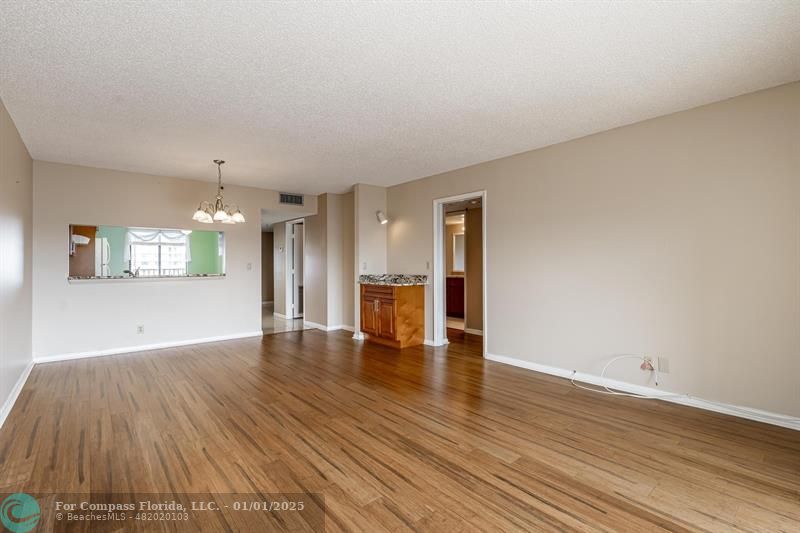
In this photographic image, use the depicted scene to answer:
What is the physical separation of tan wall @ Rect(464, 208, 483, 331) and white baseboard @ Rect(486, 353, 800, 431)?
204 cm

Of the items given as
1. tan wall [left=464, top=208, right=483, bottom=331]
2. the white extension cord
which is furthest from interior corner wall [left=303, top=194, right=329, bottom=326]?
the white extension cord

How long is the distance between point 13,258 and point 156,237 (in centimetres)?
219

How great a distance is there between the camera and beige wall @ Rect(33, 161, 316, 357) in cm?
480

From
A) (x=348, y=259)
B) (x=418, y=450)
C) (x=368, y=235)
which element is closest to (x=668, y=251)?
(x=418, y=450)

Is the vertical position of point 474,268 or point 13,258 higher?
point 13,258

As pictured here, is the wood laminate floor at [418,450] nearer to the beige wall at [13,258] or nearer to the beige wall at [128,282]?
the beige wall at [13,258]

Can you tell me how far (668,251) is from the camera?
3.46 meters

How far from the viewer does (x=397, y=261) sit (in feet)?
21.2

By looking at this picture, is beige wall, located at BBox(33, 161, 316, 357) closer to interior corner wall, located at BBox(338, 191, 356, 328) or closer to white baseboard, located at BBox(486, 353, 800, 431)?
interior corner wall, located at BBox(338, 191, 356, 328)

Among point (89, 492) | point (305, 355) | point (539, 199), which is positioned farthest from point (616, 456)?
point (305, 355)

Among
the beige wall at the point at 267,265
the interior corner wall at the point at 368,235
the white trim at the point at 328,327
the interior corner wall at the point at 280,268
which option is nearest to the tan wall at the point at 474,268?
the interior corner wall at the point at 368,235

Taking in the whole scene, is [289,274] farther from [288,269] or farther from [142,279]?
[142,279]

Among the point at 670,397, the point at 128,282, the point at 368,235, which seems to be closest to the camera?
the point at 670,397

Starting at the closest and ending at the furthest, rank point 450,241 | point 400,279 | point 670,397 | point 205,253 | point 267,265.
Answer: point 670,397 < point 400,279 < point 205,253 < point 450,241 < point 267,265
